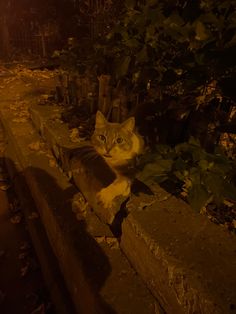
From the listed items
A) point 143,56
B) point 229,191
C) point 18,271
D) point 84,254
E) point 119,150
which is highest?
point 143,56

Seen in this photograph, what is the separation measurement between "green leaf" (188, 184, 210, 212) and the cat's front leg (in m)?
0.81

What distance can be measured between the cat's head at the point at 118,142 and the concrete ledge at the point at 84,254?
617 mm

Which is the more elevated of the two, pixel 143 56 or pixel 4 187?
pixel 143 56

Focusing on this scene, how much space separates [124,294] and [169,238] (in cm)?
51

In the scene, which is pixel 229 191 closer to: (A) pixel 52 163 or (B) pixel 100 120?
(B) pixel 100 120

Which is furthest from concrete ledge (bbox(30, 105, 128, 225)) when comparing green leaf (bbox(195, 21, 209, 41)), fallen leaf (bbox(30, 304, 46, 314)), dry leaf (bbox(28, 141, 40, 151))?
green leaf (bbox(195, 21, 209, 41))

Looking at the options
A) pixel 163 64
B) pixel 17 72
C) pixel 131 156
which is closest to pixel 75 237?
pixel 131 156

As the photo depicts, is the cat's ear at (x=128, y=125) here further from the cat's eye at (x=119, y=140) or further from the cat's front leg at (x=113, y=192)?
the cat's front leg at (x=113, y=192)

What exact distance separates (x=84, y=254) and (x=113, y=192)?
571 millimetres

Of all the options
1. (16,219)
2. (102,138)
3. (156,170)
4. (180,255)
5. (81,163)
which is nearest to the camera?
(180,255)

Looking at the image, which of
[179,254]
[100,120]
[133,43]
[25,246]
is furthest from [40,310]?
[133,43]

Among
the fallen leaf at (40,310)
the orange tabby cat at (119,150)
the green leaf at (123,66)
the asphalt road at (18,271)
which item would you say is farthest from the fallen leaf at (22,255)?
the green leaf at (123,66)

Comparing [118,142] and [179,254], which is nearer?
[179,254]

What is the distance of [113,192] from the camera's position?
2545 millimetres
